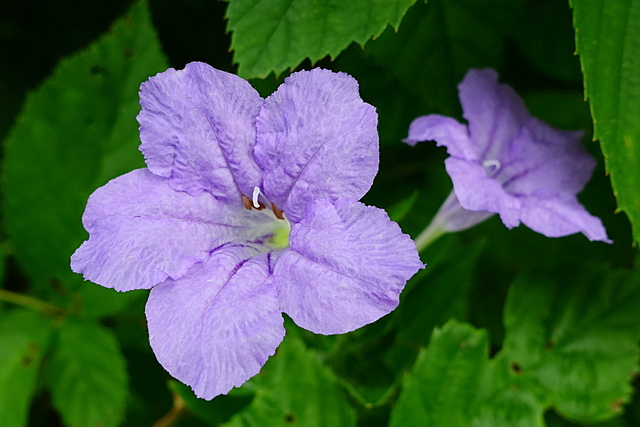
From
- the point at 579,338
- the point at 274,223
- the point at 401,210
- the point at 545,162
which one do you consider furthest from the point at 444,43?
the point at 579,338

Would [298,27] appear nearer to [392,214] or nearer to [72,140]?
[392,214]

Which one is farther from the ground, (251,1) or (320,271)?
(251,1)

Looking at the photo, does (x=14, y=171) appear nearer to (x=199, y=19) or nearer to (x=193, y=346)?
(x=199, y=19)

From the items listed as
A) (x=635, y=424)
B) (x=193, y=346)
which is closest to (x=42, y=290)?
(x=193, y=346)

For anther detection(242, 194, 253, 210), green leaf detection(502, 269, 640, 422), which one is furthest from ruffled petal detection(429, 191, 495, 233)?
anther detection(242, 194, 253, 210)

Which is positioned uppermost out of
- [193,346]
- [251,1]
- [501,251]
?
[251,1]

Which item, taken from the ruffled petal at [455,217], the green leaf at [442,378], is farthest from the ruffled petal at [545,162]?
the green leaf at [442,378]

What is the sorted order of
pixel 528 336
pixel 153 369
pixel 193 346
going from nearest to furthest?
pixel 193 346 < pixel 528 336 < pixel 153 369

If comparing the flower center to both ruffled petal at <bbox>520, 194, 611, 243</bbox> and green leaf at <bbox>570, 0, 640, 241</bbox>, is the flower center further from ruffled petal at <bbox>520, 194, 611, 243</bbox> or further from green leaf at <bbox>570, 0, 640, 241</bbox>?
green leaf at <bbox>570, 0, 640, 241</bbox>
